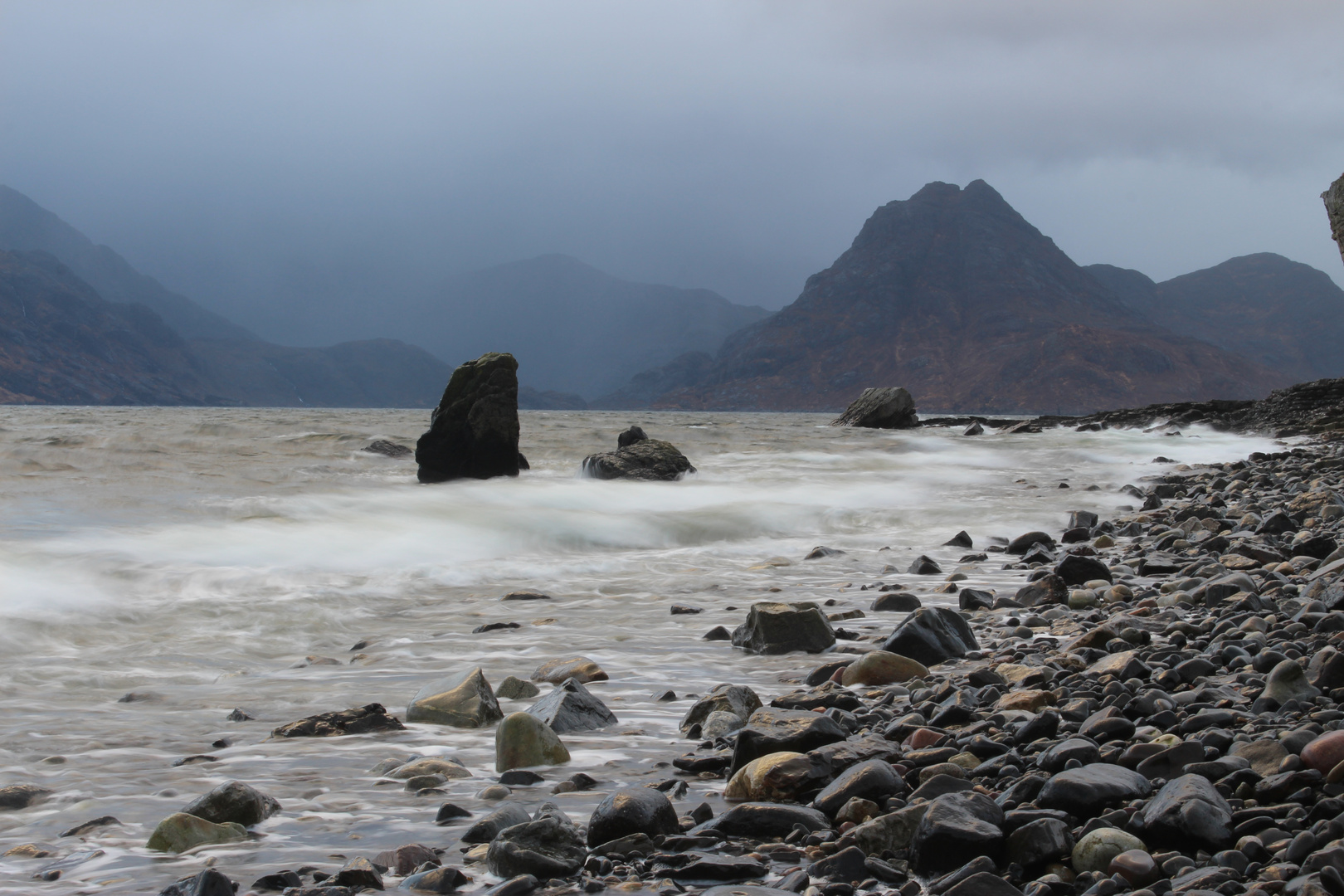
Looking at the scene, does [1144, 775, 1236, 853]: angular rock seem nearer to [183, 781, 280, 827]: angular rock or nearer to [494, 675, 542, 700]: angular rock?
[183, 781, 280, 827]: angular rock

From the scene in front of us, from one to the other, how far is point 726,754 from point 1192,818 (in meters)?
1.78

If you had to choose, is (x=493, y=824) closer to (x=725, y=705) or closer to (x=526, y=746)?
(x=526, y=746)

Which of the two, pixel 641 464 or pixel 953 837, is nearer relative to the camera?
pixel 953 837

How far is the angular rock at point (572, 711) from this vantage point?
4105 millimetres

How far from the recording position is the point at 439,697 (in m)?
4.41

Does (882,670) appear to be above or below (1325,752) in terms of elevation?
below

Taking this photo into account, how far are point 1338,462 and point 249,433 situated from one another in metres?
32.3

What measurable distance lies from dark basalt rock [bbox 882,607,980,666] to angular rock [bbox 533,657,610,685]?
175 cm

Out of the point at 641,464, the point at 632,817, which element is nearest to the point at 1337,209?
the point at 641,464

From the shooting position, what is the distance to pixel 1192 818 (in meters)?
2.38

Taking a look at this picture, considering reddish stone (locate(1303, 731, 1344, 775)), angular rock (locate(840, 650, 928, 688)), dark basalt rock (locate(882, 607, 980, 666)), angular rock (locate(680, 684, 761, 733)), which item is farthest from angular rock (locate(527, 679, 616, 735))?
reddish stone (locate(1303, 731, 1344, 775))

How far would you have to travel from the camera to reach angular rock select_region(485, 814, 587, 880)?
2617 mm

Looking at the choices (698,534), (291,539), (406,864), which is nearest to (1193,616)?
(406,864)

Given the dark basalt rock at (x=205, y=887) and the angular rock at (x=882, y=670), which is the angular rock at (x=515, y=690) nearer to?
the angular rock at (x=882, y=670)
